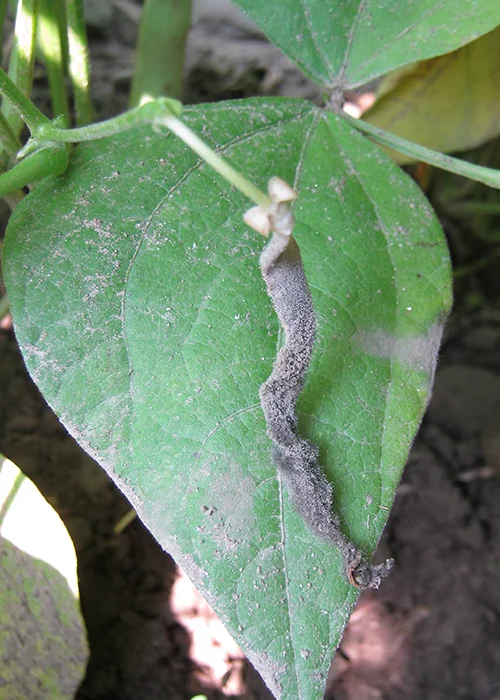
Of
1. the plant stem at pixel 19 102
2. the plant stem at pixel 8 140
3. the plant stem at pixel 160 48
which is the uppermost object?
the plant stem at pixel 160 48

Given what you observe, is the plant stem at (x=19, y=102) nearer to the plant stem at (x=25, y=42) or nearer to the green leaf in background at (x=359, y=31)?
the plant stem at (x=25, y=42)

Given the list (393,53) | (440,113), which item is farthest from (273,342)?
(440,113)

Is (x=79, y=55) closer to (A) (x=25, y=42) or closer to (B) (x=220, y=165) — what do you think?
(A) (x=25, y=42)

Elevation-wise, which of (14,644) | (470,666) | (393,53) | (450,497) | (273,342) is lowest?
(470,666)

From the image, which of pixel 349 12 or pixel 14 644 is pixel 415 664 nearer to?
pixel 14 644

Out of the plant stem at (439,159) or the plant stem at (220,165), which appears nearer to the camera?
the plant stem at (220,165)

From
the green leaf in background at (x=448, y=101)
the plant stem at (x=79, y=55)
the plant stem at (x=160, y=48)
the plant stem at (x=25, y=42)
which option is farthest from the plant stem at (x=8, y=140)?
the green leaf in background at (x=448, y=101)

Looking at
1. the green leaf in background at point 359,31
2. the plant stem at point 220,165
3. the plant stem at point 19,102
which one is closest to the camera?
the plant stem at point 220,165
